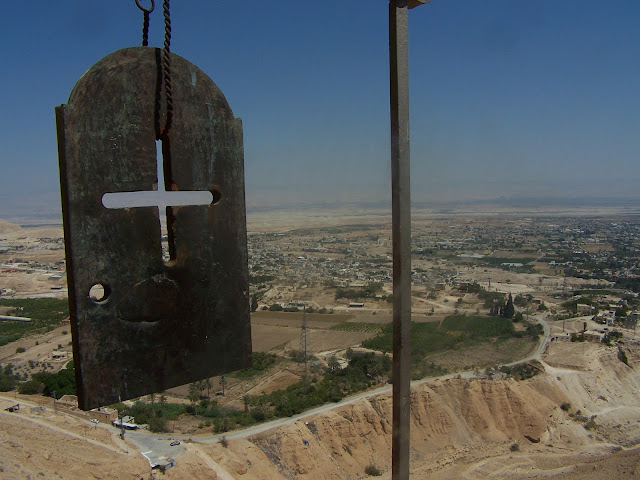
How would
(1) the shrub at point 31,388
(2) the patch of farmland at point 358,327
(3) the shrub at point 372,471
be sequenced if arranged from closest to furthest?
(3) the shrub at point 372,471, (1) the shrub at point 31,388, (2) the patch of farmland at point 358,327

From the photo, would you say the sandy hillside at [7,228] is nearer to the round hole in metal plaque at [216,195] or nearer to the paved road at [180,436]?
the paved road at [180,436]

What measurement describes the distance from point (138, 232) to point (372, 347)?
26072mm

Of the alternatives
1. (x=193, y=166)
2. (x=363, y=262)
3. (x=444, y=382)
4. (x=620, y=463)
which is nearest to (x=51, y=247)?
(x=363, y=262)

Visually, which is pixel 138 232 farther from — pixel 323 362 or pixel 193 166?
pixel 323 362

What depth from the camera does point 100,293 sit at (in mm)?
1290

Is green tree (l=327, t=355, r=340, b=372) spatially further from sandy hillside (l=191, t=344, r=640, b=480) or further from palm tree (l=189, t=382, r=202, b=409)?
palm tree (l=189, t=382, r=202, b=409)

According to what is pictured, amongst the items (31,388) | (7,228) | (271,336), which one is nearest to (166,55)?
(31,388)

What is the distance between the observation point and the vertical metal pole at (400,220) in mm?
1574

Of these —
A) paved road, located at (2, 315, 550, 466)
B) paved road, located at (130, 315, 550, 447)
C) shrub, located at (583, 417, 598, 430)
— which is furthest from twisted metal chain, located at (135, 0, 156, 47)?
shrub, located at (583, 417, 598, 430)

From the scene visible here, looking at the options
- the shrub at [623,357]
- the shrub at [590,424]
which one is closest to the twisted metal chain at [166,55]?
the shrub at [590,424]

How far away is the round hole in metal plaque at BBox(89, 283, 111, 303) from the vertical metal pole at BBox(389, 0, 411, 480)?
0.77m

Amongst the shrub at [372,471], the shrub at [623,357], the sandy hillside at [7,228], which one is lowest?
the shrub at [372,471]

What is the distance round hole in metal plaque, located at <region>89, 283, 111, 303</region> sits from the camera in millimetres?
1271

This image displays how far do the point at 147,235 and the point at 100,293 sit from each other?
17 cm
